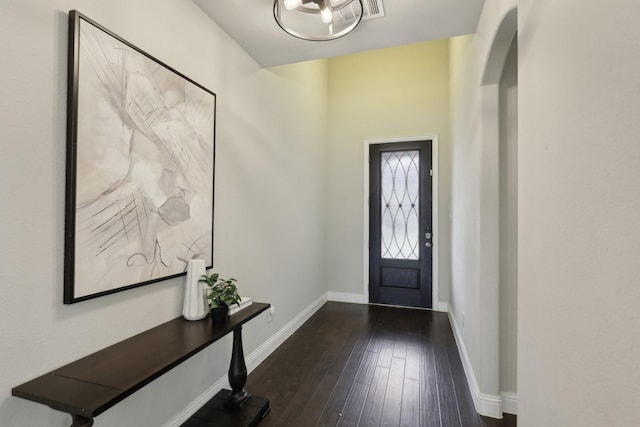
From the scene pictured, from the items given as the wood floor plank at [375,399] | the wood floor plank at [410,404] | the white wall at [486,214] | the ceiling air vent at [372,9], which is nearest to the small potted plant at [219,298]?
the wood floor plank at [375,399]

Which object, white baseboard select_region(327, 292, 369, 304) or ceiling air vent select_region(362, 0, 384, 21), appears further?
white baseboard select_region(327, 292, 369, 304)

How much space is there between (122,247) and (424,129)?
378cm

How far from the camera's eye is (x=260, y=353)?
2672mm

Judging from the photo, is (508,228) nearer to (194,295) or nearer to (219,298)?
(219,298)

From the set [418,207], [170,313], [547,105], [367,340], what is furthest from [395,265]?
[547,105]

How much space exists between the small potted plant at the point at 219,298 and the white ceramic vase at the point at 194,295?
38 millimetres

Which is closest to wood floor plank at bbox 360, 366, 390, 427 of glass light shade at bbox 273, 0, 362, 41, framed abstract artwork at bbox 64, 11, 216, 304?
framed abstract artwork at bbox 64, 11, 216, 304

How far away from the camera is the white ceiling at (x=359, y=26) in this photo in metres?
1.87

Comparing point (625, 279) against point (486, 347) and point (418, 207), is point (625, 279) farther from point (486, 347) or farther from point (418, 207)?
point (418, 207)

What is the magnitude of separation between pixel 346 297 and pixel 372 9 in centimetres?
361

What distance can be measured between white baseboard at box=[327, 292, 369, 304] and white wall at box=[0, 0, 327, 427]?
135cm

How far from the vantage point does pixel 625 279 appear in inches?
24.2

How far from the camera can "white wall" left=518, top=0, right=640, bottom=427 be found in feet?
1.99

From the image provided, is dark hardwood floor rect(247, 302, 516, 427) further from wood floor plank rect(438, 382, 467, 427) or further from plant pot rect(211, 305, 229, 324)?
plant pot rect(211, 305, 229, 324)
